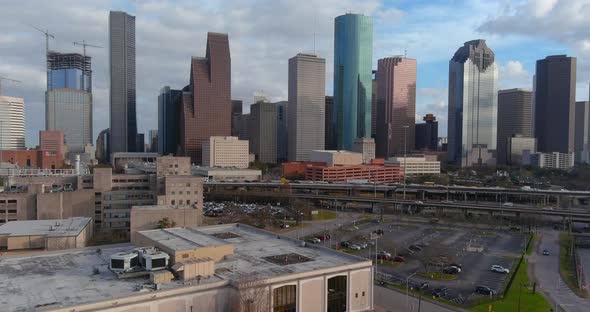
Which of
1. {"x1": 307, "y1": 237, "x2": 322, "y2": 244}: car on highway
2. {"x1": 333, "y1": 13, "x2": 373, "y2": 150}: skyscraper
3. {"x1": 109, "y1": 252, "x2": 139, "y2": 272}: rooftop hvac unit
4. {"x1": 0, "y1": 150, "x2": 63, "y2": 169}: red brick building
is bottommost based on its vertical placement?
{"x1": 307, "y1": 237, "x2": 322, "y2": 244}: car on highway

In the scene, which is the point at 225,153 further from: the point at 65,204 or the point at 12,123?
the point at 65,204

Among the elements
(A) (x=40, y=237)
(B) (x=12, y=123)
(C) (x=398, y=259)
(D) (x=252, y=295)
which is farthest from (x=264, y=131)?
(D) (x=252, y=295)

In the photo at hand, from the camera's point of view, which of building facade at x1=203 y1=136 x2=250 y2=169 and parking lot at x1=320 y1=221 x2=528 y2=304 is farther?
building facade at x1=203 y1=136 x2=250 y2=169

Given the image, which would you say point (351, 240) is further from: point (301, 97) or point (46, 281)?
point (301, 97)

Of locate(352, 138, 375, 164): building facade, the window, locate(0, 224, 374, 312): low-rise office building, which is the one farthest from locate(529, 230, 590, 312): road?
locate(352, 138, 375, 164): building facade

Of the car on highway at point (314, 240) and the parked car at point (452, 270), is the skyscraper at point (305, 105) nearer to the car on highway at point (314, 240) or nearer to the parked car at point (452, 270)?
the car on highway at point (314, 240)

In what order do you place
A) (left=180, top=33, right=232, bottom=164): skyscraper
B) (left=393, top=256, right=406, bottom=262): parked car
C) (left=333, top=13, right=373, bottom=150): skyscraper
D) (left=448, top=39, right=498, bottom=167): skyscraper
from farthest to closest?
1. (left=333, top=13, right=373, bottom=150): skyscraper
2. (left=448, top=39, right=498, bottom=167): skyscraper
3. (left=180, top=33, right=232, bottom=164): skyscraper
4. (left=393, top=256, right=406, bottom=262): parked car

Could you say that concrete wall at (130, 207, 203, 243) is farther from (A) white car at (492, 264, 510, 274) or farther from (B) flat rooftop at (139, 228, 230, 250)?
(A) white car at (492, 264, 510, 274)
